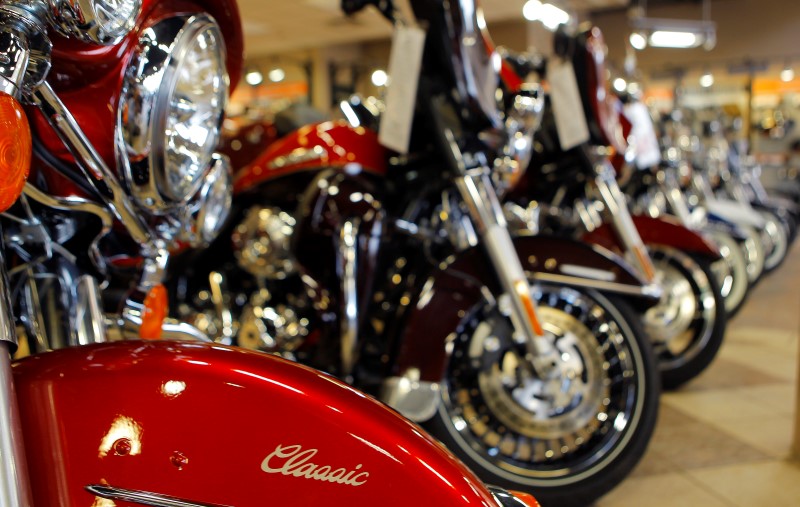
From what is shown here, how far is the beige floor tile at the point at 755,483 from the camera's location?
1813 mm

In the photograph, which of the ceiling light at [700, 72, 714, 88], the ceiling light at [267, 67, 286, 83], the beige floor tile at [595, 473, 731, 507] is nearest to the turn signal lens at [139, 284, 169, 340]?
the beige floor tile at [595, 473, 731, 507]

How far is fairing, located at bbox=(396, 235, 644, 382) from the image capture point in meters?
1.59

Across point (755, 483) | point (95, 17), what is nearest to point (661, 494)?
point (755, 483)

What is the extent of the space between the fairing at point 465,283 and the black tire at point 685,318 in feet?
3.59

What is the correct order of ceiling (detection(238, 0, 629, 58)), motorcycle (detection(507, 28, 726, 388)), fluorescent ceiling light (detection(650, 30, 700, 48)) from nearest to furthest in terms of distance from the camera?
motorcycle (detection(507, 28, 726, 388))
fluorescent ceiling light (detection(650, 30, 700, 48))
ceiling (detection(238, 0, 629, 58))

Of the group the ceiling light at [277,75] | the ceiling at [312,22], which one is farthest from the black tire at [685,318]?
the ceiling light at [277,75]

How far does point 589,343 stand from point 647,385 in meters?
0.15

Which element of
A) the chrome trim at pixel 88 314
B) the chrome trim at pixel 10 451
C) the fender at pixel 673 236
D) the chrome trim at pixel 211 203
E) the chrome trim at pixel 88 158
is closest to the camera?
the chrome trim at pixel 10 451

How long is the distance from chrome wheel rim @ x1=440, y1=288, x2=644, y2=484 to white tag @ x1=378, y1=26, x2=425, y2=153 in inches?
18.0

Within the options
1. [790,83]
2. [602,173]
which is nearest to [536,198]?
[602,173]

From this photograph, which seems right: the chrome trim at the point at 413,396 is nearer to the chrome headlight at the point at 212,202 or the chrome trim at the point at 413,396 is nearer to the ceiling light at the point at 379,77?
the chrome headlight at the point at 212,202

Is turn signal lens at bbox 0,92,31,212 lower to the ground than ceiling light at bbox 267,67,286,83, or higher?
higher

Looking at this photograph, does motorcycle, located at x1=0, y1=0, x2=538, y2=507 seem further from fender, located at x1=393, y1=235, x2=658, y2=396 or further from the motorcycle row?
fender, located at x1=393, y1=235, x2=658, y2=396

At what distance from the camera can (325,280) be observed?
190 cm
